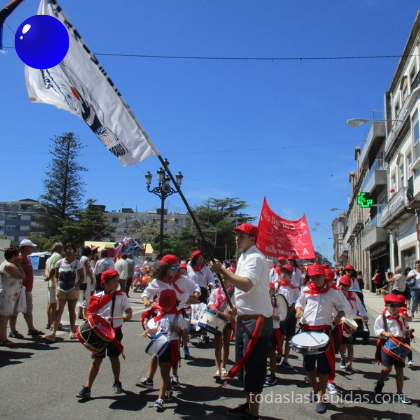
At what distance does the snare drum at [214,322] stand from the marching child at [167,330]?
2.99 feet

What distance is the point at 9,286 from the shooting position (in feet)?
27.2

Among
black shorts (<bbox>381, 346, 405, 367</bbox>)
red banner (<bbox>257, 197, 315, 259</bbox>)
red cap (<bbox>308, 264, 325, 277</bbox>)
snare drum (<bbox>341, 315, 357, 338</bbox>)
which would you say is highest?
red banner (<bbox>257, 197, 315, 259</bbox>)

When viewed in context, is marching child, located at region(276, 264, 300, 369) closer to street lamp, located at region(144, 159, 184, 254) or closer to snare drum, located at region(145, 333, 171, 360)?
snare drum, located at region(145, 333, 171, 360)

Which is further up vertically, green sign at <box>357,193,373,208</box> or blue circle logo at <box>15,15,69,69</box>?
green sign at <box>357,193,373,208</box>

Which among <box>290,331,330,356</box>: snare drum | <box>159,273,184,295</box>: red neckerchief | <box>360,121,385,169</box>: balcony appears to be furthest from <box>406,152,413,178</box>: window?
<box>290,331,330,356</box>: snare drum

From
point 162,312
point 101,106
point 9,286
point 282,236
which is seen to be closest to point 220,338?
point 162,312

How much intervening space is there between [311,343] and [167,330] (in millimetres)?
1642

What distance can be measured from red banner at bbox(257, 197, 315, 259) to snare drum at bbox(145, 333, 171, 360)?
859 cm

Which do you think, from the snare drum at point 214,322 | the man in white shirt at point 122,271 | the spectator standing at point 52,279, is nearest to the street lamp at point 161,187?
the man in white shirt at point 122,271

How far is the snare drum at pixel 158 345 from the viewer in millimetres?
5173

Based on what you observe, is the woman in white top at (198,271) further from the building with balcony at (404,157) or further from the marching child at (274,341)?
the building with balcony at (404,157)

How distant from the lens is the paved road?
16.1ft

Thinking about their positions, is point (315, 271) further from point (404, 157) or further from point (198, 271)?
point (404, 157)

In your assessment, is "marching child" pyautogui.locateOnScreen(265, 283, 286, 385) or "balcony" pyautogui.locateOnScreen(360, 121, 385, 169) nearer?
"marching child" pyautogui.locateOnScreen(265, 283, 286, 385)
